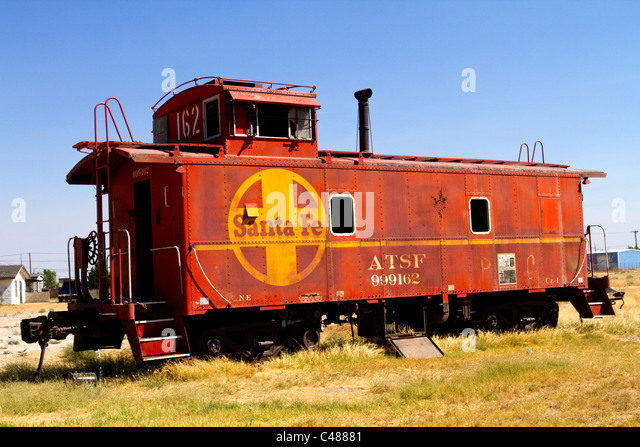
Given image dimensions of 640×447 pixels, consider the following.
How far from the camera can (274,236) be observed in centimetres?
1292

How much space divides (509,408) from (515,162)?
31.5 ft

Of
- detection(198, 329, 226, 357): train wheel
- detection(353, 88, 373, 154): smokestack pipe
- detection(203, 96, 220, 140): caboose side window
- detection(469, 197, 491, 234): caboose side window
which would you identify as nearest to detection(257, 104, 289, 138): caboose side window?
detection(203, 96, 220, 140): caboose side window

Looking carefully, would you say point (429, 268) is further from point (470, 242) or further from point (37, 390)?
point (37, 390)

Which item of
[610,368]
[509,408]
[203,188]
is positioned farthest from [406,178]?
[509,408]

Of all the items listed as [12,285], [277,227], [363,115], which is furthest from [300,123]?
[12,285]

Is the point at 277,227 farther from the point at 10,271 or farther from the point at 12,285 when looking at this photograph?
the point at 10,271

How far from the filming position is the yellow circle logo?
1265cm

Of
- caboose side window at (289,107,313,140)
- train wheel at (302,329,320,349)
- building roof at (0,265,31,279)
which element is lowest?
train wheel at (302,329,320,349)

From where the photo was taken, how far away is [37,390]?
424 inches

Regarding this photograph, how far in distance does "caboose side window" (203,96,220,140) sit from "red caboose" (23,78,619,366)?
0.05 metres

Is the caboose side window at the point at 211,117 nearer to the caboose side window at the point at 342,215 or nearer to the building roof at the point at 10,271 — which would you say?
the caboose side window at the point at 342,215

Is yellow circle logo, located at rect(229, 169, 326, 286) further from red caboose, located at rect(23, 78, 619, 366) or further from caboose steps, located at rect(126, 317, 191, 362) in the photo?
caboose steps, located at rect(126, 317, 191, 362)

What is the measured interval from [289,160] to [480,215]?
4.97 meters

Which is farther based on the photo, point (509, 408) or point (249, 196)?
point (249, 196)
